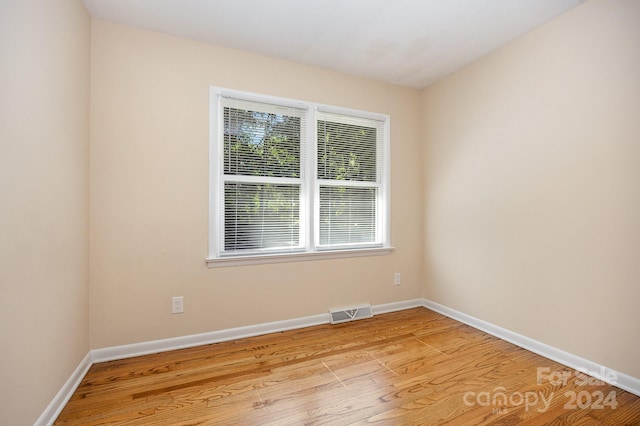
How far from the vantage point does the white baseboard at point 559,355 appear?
182 centimetres

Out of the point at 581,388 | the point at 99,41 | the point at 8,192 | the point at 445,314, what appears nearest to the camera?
the point at 8,192

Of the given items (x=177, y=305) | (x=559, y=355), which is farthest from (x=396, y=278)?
(x=177, y=305)

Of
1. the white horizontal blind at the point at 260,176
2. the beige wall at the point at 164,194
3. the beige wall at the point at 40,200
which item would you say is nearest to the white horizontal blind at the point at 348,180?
the white horizontal blind at the point at 260,176

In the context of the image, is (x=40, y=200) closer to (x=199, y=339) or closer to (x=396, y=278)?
(x=199, y=339)

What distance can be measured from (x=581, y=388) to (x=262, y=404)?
2043mm

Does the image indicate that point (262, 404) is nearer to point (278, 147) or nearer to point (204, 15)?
point (278, 147)

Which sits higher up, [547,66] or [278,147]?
[547,66]

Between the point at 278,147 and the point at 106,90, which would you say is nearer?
the point at 106,90

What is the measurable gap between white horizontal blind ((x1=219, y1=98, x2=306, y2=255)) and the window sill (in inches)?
3.3

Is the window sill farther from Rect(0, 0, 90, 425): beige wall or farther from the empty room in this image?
Rect(0, 0, 90, 425): beige wall

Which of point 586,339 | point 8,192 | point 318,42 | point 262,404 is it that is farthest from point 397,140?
point 8,192

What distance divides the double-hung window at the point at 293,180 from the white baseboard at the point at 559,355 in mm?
1149

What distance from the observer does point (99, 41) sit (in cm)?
216

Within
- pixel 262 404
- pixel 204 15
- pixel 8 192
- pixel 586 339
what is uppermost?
pixel 204 15
